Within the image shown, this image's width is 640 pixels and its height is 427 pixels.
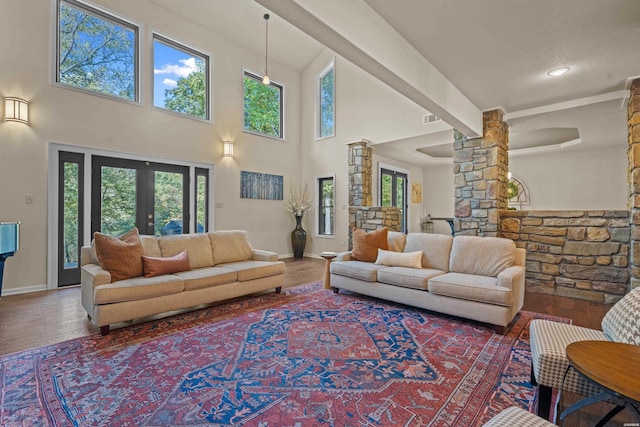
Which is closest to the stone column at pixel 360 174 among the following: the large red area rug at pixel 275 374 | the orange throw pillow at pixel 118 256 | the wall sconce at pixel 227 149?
the wall sconce at pixel 227 149

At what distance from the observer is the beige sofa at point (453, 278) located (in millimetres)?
2852

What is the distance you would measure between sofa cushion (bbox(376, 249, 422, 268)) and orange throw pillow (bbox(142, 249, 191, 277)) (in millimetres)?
2348

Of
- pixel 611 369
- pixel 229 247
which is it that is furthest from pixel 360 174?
pixel 611 369

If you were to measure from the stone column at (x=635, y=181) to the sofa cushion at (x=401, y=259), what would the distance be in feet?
7.58

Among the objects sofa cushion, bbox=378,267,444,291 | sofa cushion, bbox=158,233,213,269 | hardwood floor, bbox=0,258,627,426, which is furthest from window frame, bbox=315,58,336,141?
sofa cushion, bbox=378,267,444,291

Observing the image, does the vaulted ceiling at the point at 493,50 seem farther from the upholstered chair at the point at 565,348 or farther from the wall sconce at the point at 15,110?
the wall sconce at the point at 15,110

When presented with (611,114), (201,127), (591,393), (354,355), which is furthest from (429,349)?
(201,127)

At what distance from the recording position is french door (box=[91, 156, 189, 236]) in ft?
15.9

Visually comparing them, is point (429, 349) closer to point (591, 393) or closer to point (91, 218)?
point (591, 393)

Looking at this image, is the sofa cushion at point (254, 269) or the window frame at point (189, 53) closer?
the sofa cushion at point (254, 269)

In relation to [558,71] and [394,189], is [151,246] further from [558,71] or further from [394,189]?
[394,189]

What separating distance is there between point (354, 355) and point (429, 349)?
2.03ft

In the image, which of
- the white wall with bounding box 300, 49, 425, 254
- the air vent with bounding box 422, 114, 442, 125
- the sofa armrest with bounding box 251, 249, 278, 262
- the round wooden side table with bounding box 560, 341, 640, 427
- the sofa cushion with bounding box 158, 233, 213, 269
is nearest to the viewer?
the round wooden side table with bounding box 560, 341, 640, 427

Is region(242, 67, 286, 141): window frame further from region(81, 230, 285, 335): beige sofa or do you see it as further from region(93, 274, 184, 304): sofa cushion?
region(93, 274, 184, 304): sofa cushion
